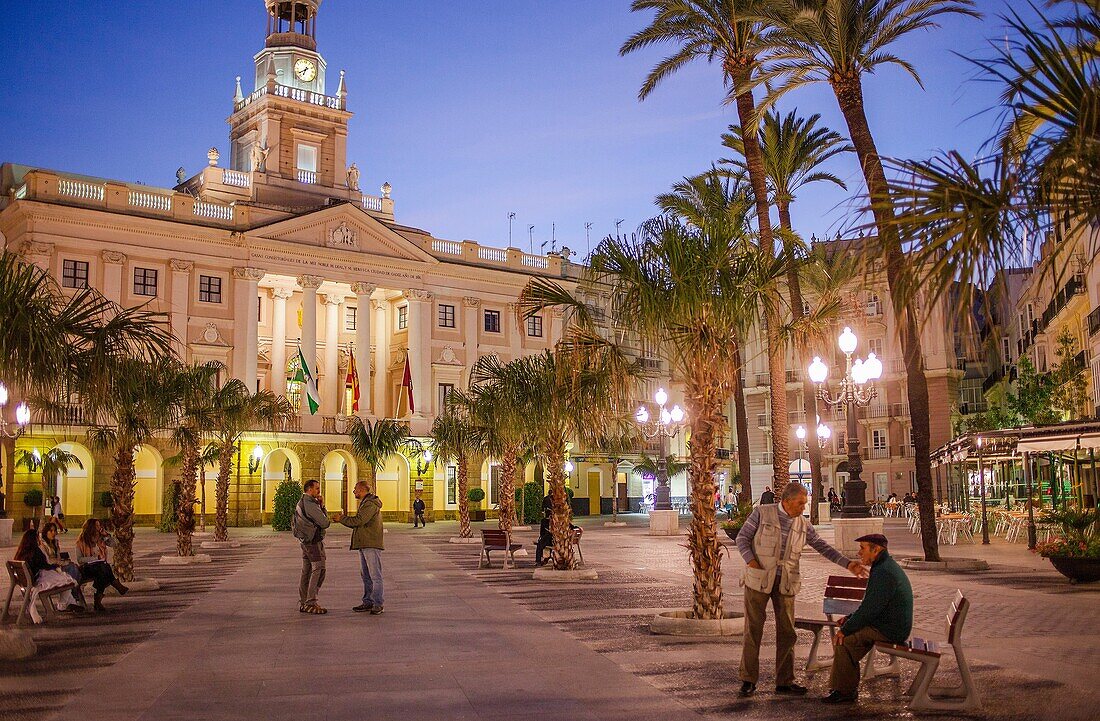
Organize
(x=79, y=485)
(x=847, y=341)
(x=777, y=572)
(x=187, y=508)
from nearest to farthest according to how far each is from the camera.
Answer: (x=777, y=572) < (x=847, y=341) < (x=187, y=508) < (x=79, y=485)

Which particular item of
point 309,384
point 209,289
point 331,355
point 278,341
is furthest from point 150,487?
point 331,355

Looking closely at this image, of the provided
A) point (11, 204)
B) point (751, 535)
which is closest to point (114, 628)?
point (751, 535)

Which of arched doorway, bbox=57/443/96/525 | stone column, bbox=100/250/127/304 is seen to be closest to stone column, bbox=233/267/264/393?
stone column, bbox=100/250/127/304

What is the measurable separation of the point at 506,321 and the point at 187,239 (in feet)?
63.5

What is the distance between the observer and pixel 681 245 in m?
13.0

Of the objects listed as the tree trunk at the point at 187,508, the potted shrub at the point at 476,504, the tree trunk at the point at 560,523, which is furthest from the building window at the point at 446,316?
the tree trunk at the point at 560,523

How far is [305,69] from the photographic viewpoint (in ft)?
208

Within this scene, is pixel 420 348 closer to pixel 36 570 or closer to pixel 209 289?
pixel 209 289

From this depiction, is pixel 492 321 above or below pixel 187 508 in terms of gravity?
above

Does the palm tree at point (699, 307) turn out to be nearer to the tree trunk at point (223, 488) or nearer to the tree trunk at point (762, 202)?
the tree trunk at point (762, 202)

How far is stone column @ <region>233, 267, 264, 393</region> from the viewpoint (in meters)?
53.8

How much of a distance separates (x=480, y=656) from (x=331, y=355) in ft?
166

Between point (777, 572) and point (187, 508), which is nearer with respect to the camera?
point (777, 572)

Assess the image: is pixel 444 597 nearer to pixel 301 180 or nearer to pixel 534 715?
pixel 534 715
